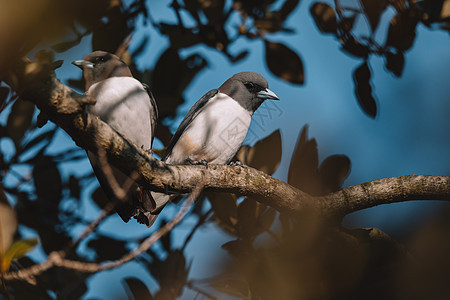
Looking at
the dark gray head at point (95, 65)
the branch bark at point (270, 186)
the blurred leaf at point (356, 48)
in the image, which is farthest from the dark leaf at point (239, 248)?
the dark gray head at point (95, 65)

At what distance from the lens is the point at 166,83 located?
364 cm

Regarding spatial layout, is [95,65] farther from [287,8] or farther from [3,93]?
[287,8]

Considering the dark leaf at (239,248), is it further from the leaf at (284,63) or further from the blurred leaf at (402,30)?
the blurred leaf at (402,30)

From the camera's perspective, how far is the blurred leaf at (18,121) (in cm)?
325

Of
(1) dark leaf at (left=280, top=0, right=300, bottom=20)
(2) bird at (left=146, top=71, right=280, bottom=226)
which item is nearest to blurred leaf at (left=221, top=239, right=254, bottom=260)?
(2) bird at (left=146, top=71, right=280, bottom=226)

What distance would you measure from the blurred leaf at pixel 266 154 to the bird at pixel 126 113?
87 cm

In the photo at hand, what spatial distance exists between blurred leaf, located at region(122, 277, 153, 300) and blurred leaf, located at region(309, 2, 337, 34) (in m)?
2.17

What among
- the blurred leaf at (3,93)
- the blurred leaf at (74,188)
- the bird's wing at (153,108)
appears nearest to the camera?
the blurred leaf at (3,93)

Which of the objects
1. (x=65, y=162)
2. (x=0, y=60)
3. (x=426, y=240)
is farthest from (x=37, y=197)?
(x=0, y=60)

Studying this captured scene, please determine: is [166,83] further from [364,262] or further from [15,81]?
[364,262]

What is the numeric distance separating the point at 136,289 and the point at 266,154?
131 centimetres

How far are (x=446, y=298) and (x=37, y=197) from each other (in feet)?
10.4

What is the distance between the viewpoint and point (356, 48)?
10.1 feet

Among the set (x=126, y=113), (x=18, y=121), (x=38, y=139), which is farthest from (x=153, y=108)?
(x=18, y=121)
